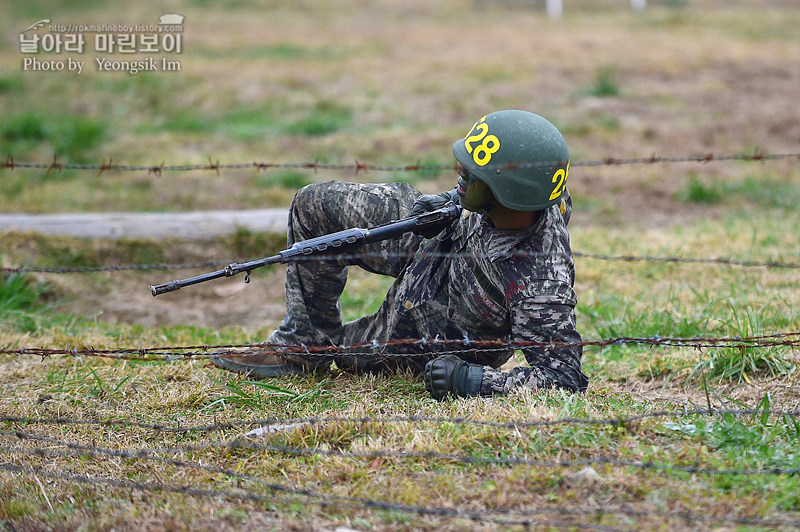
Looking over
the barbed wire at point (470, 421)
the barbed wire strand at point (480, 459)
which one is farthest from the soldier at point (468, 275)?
the barbed wire strand at point (480, 459)

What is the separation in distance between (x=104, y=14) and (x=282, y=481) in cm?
1702

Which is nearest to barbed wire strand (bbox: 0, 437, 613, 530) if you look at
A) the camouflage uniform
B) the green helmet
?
the camouflage uniform

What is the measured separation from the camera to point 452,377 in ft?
12.5

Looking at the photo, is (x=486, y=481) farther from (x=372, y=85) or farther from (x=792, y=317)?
(x=372, y=85)

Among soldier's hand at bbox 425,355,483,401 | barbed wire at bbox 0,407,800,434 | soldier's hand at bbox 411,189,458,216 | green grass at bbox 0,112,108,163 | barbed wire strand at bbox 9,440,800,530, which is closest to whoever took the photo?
barbed wire strand at bbox 9,440,800,530

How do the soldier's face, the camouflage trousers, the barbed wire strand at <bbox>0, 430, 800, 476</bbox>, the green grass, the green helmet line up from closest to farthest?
the barbed wire strand at <bbox>0, 430, 800, 476</bbox>
the green helmet
the soldier's face
the camouflage trousers
the green grass

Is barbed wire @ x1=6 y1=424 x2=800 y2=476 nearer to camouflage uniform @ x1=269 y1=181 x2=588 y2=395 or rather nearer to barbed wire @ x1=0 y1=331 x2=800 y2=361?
barbed wire @ x1=0 y1=331 x2=800 y2=361

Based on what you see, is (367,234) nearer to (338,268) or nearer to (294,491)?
(338,268)

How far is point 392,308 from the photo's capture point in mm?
4195

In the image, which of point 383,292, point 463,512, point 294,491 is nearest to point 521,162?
point 463,512

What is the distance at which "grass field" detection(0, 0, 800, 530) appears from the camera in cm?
309

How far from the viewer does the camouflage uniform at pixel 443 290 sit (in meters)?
3.64

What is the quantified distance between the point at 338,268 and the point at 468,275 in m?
0.70

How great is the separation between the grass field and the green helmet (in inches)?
32.5
